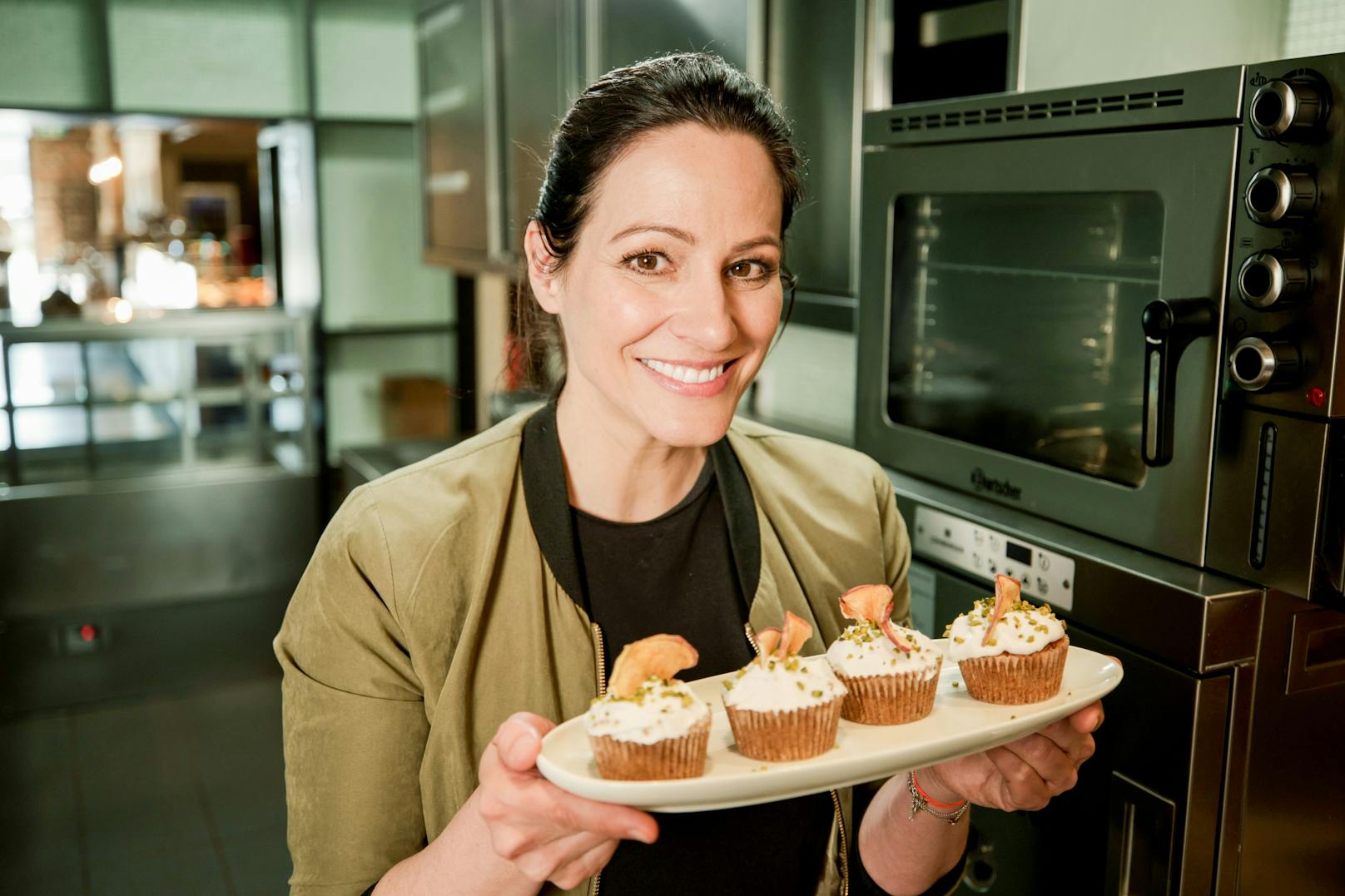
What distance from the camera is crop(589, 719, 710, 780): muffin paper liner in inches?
34.7

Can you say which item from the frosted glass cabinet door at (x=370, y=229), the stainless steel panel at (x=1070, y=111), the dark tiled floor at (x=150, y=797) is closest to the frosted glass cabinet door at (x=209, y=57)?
the frosted glass cabinet door at (x=370, y=229)

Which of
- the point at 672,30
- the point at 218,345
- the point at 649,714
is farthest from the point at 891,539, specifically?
the point at 218,345

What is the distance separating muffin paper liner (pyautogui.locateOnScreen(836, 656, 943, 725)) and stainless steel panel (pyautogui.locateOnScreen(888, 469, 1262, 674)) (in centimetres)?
39

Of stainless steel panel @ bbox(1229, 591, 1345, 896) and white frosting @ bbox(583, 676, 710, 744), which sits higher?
white frosting @ bbox(583, 676, 710, 744)

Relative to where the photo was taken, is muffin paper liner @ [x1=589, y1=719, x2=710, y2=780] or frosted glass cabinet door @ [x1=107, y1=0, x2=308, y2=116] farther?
frosted glass cabinet door @ [x1=107, y1=0, x2=308, y2=116]

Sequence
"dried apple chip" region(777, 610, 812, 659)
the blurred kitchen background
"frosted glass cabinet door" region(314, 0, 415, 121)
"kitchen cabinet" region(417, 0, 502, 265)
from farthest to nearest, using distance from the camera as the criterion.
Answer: "frosted glass cabinet door" region(314, 0, 415, 121)
"kitchen cabinet" region(417, 0, 502, 265)
the blurred kitchen background
"dried apple chip" region(777, 610, 812, 659)

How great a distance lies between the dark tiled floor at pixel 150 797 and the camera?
294cm

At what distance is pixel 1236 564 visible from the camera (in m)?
1.28

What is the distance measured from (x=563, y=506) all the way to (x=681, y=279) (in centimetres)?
29

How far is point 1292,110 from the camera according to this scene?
1136 mm

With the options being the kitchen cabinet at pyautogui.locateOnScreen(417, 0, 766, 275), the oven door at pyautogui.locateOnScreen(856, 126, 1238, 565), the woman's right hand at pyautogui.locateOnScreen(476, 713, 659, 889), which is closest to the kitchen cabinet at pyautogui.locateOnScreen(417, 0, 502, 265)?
the kitchen cabinet at pyautogui.locateOnScreen(417, 0, 766, 275)

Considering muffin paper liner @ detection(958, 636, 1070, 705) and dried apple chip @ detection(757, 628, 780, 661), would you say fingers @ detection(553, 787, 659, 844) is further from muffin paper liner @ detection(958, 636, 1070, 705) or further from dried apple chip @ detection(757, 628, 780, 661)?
muffin paper liner @ detection(958, 636, 1070, 705)

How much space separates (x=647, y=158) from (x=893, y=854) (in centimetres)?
80

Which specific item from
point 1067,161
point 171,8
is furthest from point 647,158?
point 171,8
